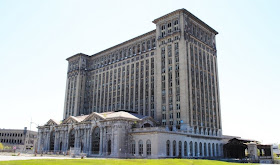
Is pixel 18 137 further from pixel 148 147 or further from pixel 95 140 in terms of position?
pixel 148 147

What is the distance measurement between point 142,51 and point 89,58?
41.3m

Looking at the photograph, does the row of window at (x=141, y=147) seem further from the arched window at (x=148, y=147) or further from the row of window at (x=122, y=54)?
the row of window at (x=122, y=54)

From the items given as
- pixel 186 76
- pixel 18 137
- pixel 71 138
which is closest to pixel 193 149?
pixel 186 76

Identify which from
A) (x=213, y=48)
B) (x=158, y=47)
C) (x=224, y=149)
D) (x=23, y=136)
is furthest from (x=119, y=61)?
(x=23, y=136)

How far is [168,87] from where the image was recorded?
310 feet

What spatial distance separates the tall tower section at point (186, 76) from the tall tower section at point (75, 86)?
50894 millimetres

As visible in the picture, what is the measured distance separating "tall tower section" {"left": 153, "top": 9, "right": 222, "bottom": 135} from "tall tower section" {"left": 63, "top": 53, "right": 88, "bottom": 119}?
5089 centimetres

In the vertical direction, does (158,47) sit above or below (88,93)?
above

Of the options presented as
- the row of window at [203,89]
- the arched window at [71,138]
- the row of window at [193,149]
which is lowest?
the row of window at [193,149]

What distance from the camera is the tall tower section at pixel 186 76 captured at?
296ft

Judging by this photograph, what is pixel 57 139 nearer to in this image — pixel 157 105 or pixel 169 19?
pixel 157 105

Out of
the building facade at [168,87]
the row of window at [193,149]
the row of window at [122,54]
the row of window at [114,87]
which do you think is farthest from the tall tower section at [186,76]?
the row of window at [122,54]

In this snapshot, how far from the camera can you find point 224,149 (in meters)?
99.8

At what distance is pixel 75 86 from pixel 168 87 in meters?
62.4
